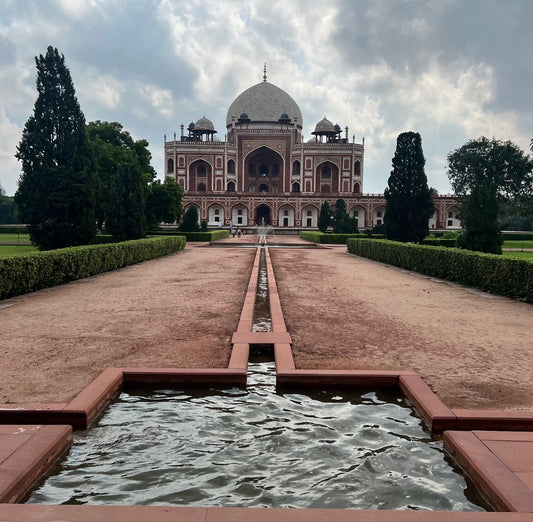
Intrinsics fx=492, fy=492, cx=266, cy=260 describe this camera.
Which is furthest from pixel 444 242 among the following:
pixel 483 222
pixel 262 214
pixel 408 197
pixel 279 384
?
pixel 262 214

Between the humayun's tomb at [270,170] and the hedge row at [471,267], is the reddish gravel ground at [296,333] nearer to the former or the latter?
the hedge row at [471,267]

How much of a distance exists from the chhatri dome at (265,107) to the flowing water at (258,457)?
5585cm

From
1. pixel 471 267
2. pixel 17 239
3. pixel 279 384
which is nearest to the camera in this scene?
pixel 279 384

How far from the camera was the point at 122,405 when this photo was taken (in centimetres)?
341

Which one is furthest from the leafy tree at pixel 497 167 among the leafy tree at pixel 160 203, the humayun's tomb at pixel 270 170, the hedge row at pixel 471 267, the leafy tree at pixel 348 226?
the hedge row at pixel 471 267

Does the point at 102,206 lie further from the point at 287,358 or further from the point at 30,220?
the point at 287,358

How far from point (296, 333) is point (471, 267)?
5.87 meters

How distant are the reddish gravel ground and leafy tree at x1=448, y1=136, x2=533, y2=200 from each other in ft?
113

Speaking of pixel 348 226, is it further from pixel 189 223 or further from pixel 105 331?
pixel 105 331

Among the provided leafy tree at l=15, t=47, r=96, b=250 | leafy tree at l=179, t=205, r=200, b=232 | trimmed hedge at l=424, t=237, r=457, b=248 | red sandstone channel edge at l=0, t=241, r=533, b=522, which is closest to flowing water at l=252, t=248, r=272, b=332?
red sandstone channel edge at l=0, t=241, r=533, b=522

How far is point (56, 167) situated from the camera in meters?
16.7

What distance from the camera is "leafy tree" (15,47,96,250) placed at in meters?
16.2

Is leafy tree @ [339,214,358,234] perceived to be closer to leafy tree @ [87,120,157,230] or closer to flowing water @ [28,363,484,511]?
leafy tree @ [87,120,157,230]

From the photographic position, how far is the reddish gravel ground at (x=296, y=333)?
152 inches
